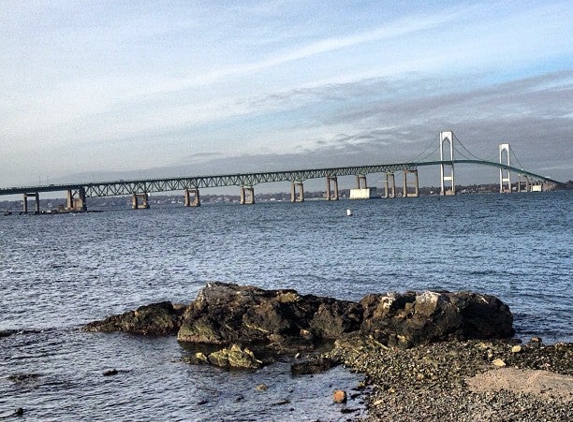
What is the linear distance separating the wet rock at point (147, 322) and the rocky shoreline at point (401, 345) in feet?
0.11

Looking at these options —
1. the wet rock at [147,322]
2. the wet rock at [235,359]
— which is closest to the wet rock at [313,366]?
the wet rock at [235,359]

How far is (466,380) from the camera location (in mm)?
13086

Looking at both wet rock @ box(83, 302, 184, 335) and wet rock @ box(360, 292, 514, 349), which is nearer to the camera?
wet rock @ box(360, 292, 514, 349)

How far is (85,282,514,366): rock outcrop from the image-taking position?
17.6 meters

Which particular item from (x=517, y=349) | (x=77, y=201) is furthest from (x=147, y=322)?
(x=77, y=201)

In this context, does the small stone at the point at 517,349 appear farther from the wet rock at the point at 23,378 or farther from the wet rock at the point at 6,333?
the wet rock at the point at 6,333

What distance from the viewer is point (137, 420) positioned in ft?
40.9

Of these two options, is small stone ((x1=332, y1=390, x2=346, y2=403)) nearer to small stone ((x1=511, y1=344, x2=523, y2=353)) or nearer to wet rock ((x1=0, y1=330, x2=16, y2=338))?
small stone ((x1=511, y1=344, x2=523, y2=353))

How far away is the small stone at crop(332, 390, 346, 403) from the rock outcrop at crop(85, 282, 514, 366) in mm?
4163

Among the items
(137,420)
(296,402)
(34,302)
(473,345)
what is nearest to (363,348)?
(473,345)

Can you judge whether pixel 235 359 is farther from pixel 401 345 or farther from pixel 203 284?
pixel 203 284

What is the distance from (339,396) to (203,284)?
18.6m

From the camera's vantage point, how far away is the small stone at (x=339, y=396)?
12852mm

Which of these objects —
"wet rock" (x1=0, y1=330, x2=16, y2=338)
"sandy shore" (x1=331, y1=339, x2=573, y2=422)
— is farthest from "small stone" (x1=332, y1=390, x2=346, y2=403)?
"wet rock" (x1=0, y1=330, x2=16, y2=338)
